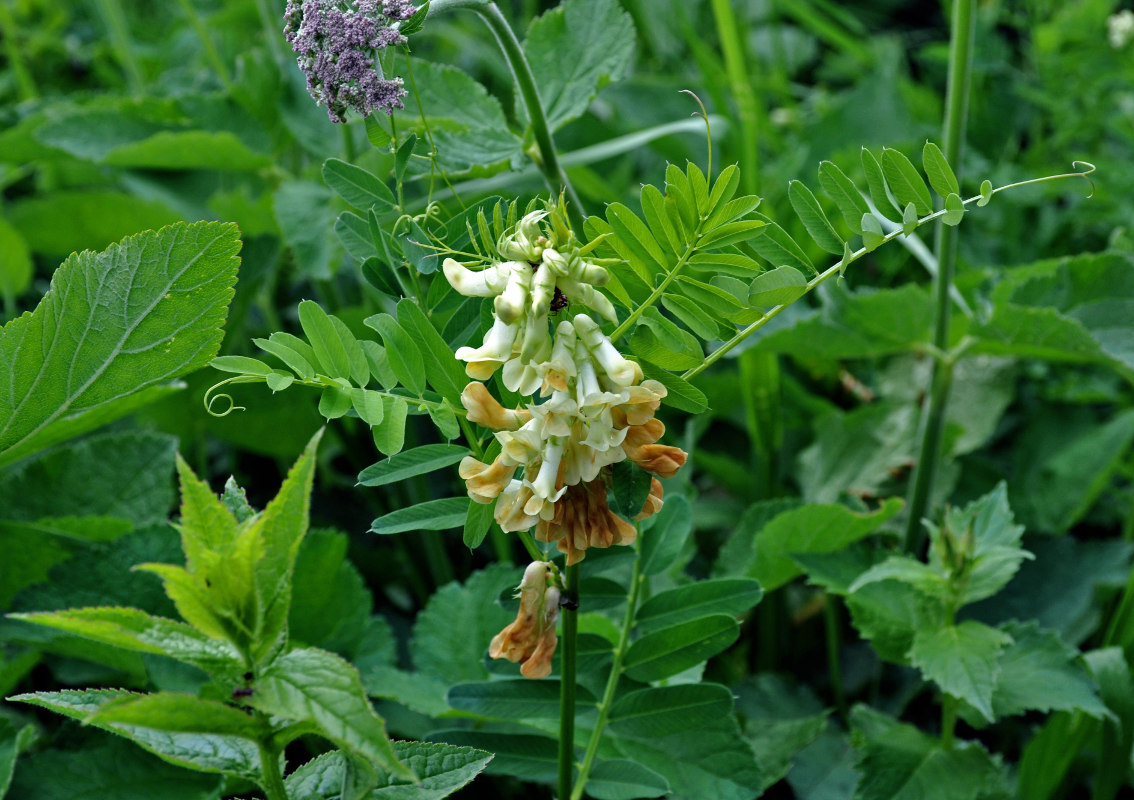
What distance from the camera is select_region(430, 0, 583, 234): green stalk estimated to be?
65 cm

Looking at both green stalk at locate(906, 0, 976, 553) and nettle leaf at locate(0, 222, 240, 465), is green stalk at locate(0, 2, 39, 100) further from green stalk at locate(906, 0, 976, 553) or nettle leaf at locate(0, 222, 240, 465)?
green stalk at locate(906, 0, 976, 553)

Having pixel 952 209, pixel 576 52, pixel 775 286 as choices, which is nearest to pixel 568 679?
pixel 775 286

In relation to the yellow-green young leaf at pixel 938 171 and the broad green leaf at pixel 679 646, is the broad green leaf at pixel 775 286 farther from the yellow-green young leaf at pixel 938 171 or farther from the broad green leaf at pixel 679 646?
the broad green leaf at pixel 679 646

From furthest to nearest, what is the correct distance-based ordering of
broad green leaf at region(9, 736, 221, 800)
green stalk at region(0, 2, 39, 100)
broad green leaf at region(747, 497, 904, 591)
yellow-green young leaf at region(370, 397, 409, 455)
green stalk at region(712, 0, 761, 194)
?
green stalk at region(0, 2, 39, 100) → green stalk at region(712, 0, 761, 194) → broad green leaf at region(747, 497, 904, 591) → broad green leaf at region(9, 736, 221, 800) → yellow-green young leaf at region(370, 397, 409, 455)

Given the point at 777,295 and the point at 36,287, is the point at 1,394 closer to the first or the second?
the point at 777,295

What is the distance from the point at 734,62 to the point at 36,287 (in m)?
1.10

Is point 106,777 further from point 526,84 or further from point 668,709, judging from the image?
point 526,84

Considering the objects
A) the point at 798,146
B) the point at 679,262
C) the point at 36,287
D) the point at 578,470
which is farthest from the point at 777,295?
the point at 36,287

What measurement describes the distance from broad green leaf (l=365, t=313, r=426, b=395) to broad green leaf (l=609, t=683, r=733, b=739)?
11.8 inches

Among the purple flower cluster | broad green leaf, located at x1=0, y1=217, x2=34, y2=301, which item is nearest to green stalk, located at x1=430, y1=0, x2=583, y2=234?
the purple flower cluster

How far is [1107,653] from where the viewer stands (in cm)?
93

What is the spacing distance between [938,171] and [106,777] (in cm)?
78

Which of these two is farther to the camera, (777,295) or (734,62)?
(734,62)

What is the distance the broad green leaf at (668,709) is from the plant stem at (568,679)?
10 cm
